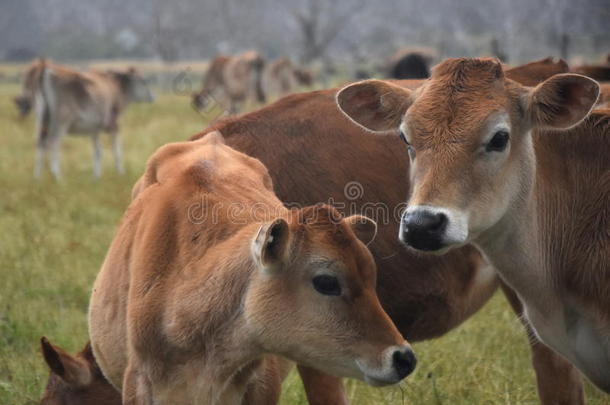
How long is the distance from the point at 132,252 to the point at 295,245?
971 mm

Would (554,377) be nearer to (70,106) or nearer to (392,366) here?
(392,366)

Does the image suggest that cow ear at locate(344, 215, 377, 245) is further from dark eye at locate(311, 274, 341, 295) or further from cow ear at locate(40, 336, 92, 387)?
cow ear at locate(40, 336, 92, 387)

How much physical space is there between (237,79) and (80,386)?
22548 millimetres

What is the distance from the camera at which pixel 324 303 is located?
3447 millimetres

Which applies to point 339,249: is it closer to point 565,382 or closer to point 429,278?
point 429,278

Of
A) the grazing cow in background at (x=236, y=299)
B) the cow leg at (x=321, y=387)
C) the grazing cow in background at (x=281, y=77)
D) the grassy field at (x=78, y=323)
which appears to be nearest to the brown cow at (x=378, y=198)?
the cow leg at (x=321, y=387)

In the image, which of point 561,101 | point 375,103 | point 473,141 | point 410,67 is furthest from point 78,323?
point 410,67

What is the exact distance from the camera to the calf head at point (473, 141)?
3.57 metres

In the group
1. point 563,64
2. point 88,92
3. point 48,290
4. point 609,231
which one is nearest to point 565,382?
point 609,231

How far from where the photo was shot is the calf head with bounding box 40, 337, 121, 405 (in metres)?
4.55

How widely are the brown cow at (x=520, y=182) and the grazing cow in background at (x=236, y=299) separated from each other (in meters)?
0.38

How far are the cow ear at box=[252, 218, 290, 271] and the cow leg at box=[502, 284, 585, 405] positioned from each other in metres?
1.89

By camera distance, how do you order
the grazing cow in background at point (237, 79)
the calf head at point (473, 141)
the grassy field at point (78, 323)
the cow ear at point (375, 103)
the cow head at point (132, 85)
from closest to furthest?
the calf head at point (473, 141) < the cow ear at point (375, 103) < the grassy field at point (78, 323) < the cow head at point (132, 85) < the grazing cow in background at point (237, 79)

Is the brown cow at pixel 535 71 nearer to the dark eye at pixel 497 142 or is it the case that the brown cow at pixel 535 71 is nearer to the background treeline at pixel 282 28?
the dark eye at pixel 497 142
